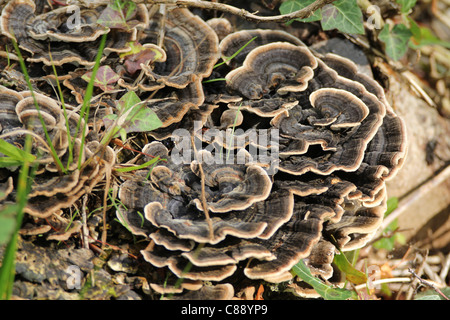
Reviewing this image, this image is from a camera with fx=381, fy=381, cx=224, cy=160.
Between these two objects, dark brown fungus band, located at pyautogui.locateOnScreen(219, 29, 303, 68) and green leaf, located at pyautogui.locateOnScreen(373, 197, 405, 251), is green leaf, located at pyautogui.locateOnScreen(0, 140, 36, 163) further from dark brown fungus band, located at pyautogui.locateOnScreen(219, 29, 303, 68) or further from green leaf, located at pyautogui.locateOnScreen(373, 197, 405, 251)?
green leaf, located at pyautogui.locateOnScreen(373, 197, 405, 251)

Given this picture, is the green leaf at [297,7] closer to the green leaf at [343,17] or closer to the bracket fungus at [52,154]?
the green leaf at [343,17]

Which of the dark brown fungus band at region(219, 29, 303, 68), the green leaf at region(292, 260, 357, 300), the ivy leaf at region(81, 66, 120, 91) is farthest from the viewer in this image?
the dark brown fungus band at region(219, 29, 303, 68)

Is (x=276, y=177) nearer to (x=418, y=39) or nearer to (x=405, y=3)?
(x=405, y=3)

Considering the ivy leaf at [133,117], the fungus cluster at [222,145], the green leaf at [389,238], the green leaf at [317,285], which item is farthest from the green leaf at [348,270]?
the ivy leaf at [133,117]

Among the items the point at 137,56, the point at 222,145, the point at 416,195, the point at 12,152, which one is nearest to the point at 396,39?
the point at 416,195

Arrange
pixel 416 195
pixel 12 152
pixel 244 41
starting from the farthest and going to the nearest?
pixel 416 195 < pixel 244 41 < pixel 12 152

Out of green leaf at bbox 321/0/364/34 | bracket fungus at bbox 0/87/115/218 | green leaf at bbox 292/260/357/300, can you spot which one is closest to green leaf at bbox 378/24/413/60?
green leaf at bbox 321/0/364/34
